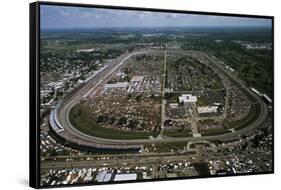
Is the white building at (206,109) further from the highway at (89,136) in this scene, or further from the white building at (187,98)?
the highway at (89,136)

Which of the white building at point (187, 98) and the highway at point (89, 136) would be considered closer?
the highway at point (89, 136)

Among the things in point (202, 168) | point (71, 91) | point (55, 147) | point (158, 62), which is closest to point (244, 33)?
point (158, 62)

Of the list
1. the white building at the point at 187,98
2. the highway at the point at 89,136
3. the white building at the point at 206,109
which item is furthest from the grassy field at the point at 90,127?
the white building at the point at 206,109

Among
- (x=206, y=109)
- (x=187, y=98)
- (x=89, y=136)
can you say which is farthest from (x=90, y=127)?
(x=206, y=109)

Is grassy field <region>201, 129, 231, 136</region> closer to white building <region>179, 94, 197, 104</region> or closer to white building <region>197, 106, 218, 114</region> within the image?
white building <region>197, 106, 218, 114</region>

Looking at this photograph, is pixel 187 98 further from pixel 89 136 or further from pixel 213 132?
pixel 89 136

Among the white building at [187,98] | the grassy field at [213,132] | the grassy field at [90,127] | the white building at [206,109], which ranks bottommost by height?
the grassy field at [213,132]

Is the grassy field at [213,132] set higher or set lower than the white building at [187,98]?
lower
